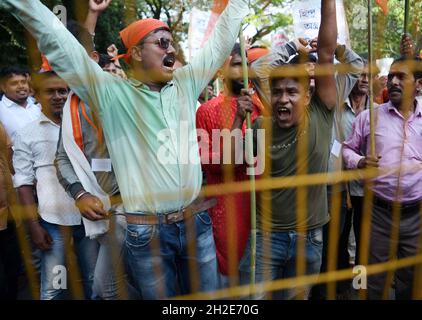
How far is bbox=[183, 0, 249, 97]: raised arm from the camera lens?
2.09 m

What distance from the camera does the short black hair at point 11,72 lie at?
2.82 meters

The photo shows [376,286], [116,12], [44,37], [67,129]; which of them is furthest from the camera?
[116,12]

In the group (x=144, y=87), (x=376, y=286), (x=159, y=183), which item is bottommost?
(x=376, y=286)

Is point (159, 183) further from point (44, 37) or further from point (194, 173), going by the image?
point (44, 37)

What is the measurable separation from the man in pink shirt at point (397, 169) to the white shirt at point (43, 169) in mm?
1319

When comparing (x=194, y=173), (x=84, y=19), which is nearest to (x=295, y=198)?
(x=194, y=173)

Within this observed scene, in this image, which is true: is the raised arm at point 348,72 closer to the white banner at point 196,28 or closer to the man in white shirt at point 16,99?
the white banner at point 196,28

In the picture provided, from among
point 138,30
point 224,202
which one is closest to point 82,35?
point 138,30

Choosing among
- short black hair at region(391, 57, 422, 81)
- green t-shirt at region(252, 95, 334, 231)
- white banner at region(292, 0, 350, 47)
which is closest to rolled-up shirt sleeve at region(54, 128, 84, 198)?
green t-shirt at region(252, 95, 334, 231)

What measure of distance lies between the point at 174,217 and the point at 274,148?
0.54 m

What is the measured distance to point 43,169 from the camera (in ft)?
7.09

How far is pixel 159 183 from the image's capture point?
192 centimetres

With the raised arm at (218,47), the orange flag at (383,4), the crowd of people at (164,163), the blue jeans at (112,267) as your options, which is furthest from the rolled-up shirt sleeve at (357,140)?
the blue jeans at (112,267)

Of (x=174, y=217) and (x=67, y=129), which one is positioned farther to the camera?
(x=67, y=129)
